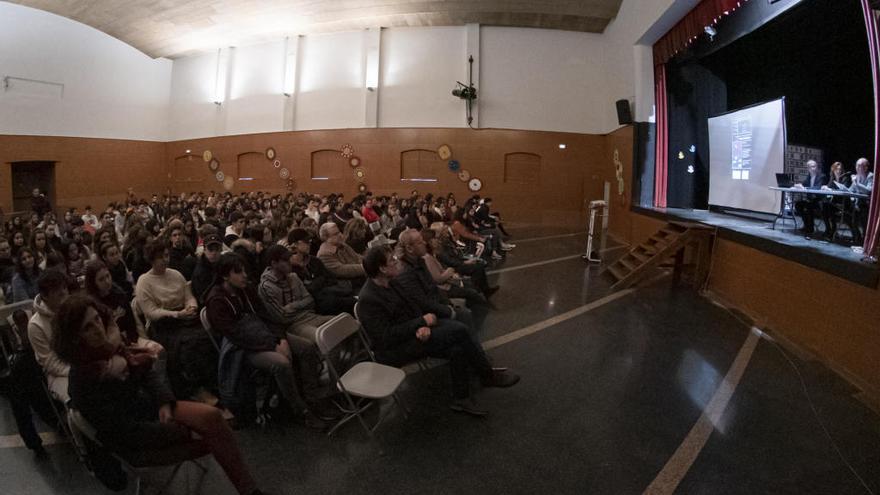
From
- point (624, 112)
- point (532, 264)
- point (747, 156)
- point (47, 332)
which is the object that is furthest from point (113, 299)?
point (624, 112)

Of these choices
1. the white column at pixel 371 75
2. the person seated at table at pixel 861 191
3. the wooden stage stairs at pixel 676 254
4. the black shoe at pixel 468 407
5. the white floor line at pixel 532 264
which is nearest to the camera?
the black shoe at pixel 468 407

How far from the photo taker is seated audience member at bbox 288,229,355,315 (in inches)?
167

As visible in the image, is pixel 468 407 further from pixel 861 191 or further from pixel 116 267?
pixel 861 191

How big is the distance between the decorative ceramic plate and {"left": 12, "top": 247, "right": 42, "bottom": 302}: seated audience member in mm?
12097

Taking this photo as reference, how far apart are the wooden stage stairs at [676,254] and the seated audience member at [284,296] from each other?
5080 millimetres

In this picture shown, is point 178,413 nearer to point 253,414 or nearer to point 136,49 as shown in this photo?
point 253,414

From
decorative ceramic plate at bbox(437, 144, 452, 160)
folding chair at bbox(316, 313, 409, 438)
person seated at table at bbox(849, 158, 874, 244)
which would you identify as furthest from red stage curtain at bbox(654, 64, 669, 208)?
folding chair at bbox(316, 313, 409, 438)

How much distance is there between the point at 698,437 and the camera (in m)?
2.99

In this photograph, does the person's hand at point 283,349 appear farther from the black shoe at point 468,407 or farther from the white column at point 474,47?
the white column at point 474,47

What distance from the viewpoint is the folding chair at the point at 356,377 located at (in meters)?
2.81

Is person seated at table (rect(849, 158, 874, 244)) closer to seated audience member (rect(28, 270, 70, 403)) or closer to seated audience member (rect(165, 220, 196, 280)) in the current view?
seated audience member (rect(165, 220, 196, 280))

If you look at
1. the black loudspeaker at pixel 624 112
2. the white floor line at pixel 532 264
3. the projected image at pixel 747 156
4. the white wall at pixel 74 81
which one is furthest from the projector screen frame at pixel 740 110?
the white wall at pixel 74 81

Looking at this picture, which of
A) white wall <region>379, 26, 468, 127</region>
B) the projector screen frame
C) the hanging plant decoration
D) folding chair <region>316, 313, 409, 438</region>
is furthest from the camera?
the hanging plant decoration

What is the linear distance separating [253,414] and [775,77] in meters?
10.4
